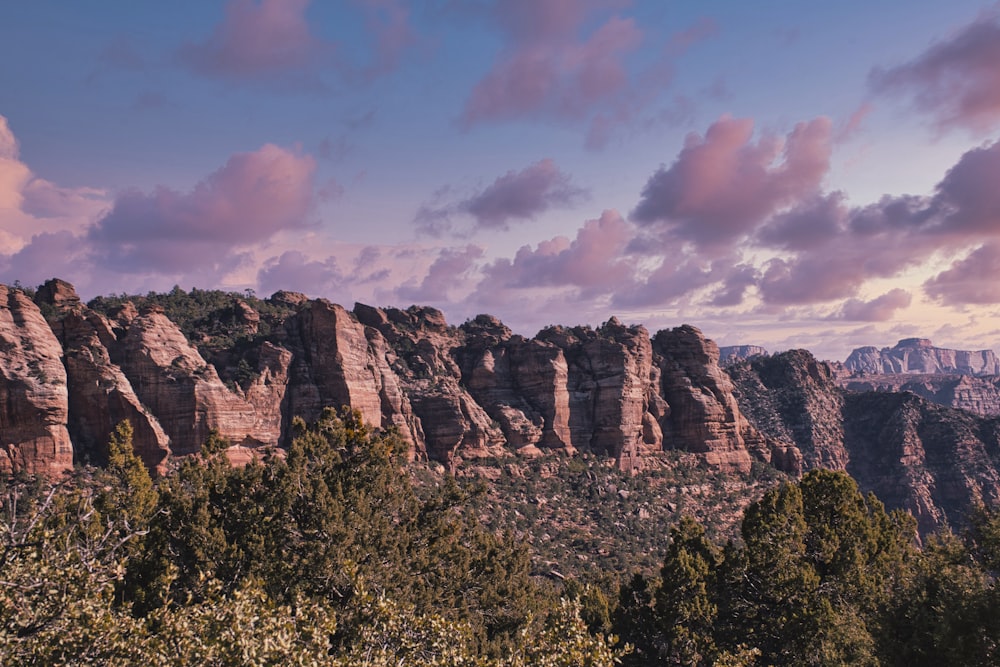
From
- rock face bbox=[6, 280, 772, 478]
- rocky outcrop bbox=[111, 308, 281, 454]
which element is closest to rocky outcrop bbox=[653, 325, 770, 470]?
rock face bbox=[6, 280, 772, 478]

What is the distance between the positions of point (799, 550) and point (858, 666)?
10.8 metres

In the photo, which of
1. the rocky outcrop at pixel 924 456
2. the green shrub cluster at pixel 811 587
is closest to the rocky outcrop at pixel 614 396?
the rocky outcrop at pixel 924 456

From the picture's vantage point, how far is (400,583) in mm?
30719

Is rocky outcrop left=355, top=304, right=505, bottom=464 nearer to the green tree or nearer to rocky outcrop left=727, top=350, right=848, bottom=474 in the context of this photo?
the green tree

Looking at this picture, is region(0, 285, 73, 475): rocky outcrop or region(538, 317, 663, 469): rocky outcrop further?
region(538, 317, 663, 469): rocky outcrop

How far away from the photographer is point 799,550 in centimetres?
3409

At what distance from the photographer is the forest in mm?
15859

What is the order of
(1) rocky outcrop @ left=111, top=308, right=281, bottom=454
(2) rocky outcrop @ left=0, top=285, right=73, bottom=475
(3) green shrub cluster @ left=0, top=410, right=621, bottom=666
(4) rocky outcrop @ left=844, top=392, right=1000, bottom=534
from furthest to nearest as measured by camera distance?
(4) rocky outcrop @ left=844, top=392, right=1000, bottom=534, (1) rocky outcrop @ left=111, top=308, right=281, bottom=454, (2) rocky outcrop @ left=0, top=285, right=73, bottom=475, (3) green shrub cluster @ left=0, top=410, right=621, bottom=666

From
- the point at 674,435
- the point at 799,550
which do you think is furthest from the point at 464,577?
the point at 674,435

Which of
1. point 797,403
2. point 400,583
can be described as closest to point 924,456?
point 797,403

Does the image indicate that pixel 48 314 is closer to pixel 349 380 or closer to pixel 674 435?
pixel 349 380

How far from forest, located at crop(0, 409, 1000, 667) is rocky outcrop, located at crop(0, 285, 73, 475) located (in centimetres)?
2800

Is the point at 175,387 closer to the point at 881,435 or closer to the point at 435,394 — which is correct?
the point at 435,394

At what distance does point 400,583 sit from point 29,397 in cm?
5346
